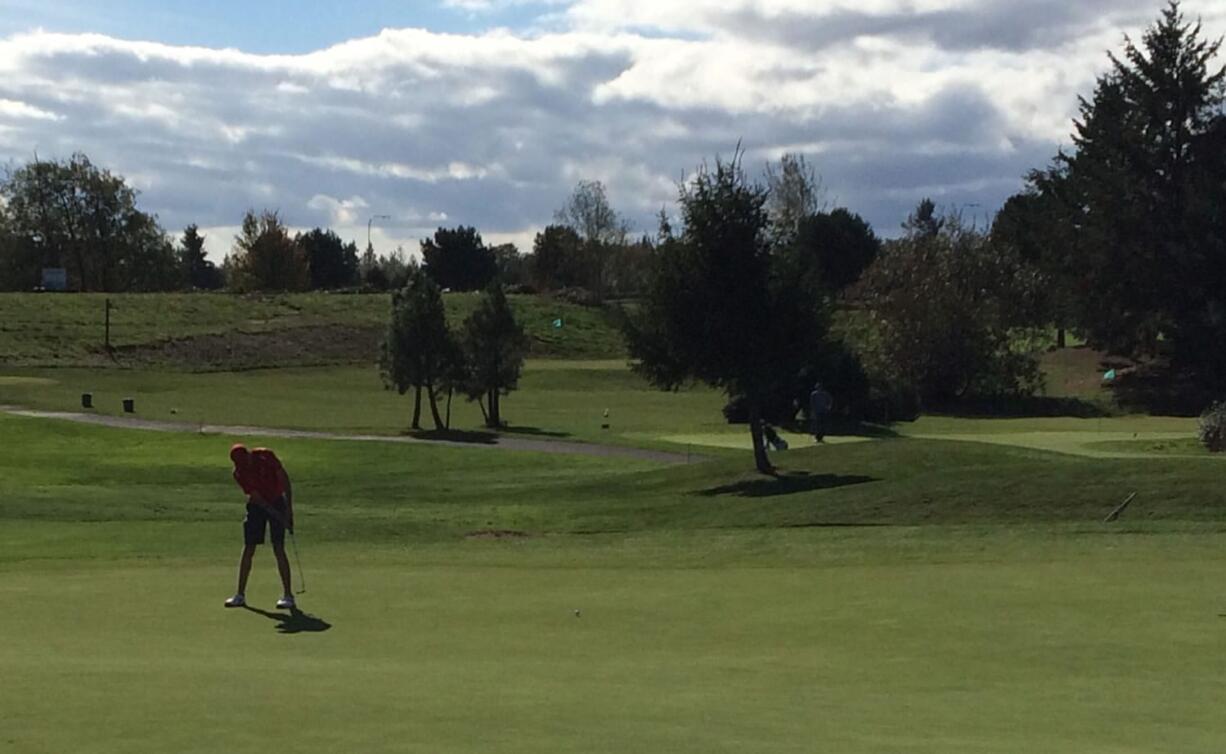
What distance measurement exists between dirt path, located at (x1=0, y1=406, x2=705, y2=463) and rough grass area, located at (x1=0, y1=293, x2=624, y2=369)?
2775cm

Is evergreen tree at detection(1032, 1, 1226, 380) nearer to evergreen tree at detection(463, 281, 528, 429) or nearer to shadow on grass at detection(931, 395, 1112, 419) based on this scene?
shadow on grass at detection(931, 395, 1112, 419)

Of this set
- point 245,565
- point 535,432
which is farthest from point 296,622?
point 535,432

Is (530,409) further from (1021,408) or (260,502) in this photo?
(260,502)

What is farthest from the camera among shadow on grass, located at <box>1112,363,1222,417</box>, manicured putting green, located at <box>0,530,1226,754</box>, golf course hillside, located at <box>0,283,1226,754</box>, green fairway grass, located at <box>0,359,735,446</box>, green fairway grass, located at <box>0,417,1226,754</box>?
shadow on grass, located at <box>1112,363,1222,417</box>

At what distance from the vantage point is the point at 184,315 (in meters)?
101

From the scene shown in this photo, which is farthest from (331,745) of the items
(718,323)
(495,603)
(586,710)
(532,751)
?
(718,323)

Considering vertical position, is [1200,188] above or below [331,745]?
above

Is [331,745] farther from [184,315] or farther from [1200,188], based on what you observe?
[184,315]

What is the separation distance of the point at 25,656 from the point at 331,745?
490cm

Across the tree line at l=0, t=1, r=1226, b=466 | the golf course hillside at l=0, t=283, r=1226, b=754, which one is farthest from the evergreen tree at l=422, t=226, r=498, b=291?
the golf course hillside at l=0, t=283, r=1226, b=754

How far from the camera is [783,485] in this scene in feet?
103

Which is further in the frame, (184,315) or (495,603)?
(184,315)

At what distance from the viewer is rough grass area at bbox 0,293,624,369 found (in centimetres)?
8819

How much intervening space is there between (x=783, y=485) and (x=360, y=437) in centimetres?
2364
